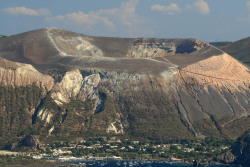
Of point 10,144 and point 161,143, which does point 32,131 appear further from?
point 161,143

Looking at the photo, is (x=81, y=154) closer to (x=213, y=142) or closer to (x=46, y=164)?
(x=46, y=164)

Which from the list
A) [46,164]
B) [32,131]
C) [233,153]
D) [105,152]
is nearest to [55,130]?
[32,131]

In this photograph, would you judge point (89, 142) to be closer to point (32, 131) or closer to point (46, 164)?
point (32, 131)

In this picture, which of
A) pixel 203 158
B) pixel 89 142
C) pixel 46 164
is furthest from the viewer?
pixel 89 142

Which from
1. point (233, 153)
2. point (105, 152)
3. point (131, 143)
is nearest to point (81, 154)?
point (105, 152)

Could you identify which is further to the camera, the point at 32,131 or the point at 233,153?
the point at 32,131

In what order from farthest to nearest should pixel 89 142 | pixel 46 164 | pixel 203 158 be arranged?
1. pixel 89 142
2. pixel 203 158
3. pixel 46 164

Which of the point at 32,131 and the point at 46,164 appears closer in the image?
the point at 46,164

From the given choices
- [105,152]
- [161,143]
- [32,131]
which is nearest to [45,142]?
[32,131]
